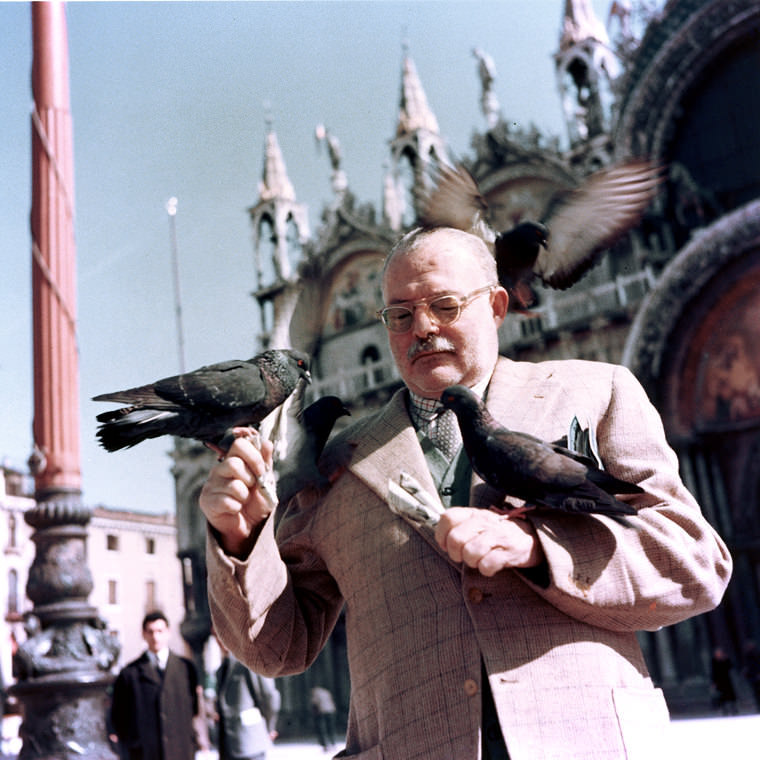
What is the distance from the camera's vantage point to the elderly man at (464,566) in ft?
5.54

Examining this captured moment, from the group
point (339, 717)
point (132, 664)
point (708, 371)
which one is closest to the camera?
point (132, 664)

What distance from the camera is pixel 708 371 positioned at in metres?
14.3

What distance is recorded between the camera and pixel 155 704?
5934 millimetres

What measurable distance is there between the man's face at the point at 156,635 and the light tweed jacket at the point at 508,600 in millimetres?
4344

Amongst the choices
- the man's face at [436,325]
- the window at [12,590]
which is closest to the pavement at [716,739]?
the man's face at [436,325]

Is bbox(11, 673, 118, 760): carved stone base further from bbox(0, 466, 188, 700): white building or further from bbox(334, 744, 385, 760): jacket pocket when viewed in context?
bbox(0, 466, 188, 700): white building

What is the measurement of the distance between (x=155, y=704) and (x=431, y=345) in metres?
4.85

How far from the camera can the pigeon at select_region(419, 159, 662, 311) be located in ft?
8.86

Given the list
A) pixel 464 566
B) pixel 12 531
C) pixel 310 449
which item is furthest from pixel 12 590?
pixel 464 566

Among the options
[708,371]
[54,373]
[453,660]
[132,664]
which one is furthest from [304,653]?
[708,371]

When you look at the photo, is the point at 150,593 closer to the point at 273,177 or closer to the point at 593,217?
the point at 273,177

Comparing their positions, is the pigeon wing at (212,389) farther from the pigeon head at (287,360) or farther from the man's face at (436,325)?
the man's face at (436,325)

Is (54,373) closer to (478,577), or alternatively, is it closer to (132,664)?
(132,664)

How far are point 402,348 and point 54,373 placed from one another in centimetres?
554
